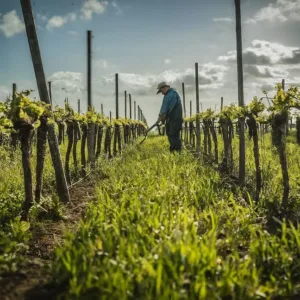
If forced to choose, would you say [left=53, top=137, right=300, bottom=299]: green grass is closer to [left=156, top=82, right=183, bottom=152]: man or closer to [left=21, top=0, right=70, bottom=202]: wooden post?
[left=21, top=0, right=70, bottom=202]: wooden post

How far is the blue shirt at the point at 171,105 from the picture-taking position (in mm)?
11086

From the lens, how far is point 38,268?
3.41m

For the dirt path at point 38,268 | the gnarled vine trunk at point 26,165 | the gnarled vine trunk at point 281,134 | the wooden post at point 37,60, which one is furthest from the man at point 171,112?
the gnarled vine trunk at point 26,165

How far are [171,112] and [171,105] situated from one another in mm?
237

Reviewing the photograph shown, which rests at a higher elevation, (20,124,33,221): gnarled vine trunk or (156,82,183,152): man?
(156,82,183,152): man

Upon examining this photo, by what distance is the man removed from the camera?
11086mm

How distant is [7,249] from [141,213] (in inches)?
51.1

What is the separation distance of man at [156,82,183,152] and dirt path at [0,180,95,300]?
230 inches

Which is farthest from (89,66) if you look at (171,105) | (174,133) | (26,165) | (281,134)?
(281,134)

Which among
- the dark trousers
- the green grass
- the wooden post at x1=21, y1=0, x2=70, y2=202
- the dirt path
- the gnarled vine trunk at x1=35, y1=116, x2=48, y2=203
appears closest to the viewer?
the green grass

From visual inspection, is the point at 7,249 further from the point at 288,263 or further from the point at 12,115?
the point at 288,263

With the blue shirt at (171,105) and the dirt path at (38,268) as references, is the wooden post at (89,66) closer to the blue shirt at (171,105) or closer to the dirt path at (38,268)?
the blue shirt at (171,105)

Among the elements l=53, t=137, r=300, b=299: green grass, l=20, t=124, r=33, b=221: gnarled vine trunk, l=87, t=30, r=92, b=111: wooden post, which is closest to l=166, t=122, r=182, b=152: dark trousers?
l=87, t=30, r=92, b=111: wooden post

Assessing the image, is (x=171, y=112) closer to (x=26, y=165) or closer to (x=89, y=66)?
(x=89, y=66)
